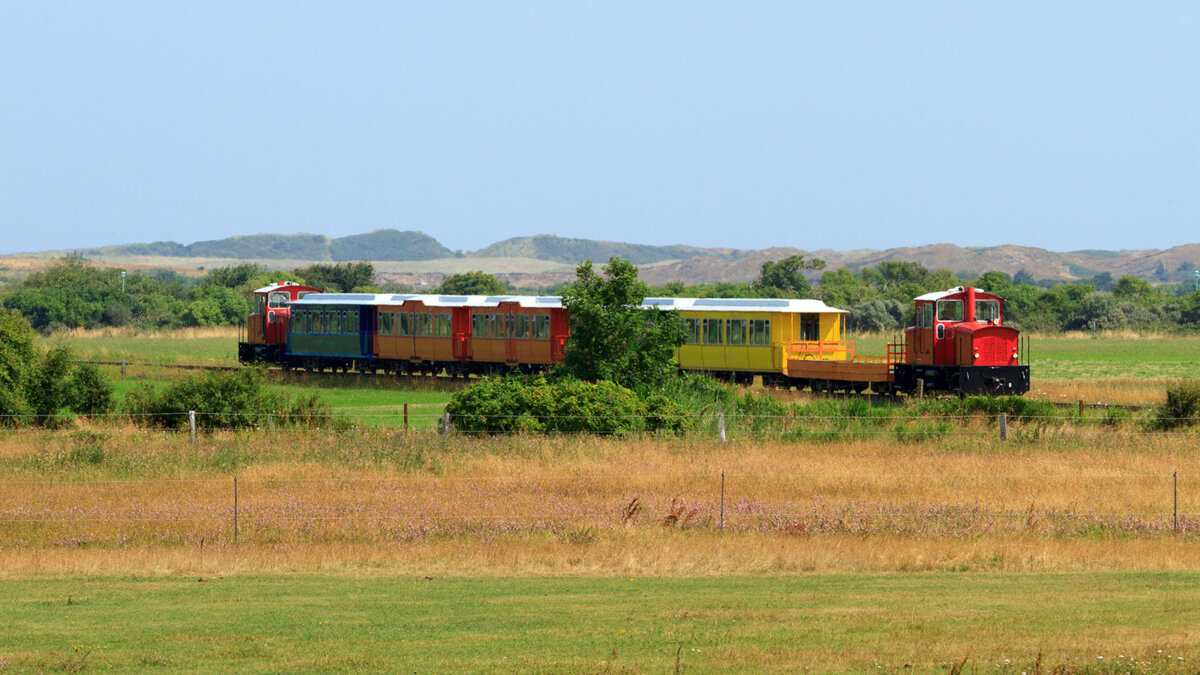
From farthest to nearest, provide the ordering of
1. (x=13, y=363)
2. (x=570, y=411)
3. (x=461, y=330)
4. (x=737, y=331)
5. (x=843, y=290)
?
(x=843, y=290)
(x=461, y=330)
(x=737, y=331)
(x=13, y=363)
(x=570, y=411)

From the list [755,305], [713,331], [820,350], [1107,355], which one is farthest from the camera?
[1107,355]

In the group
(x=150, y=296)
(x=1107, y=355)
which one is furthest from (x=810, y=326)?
(x=150, y=296)

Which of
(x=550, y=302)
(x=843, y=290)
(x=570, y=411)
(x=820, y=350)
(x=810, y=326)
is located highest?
(x=843, y=290)

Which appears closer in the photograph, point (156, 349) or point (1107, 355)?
point (1107, 355)

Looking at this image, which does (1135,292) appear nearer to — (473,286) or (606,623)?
(473,286)

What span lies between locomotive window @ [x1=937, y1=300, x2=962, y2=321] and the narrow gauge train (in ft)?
0.10

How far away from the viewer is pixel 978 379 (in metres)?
40.6

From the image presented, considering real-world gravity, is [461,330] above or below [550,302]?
below

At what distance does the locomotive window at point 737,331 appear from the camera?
156ft

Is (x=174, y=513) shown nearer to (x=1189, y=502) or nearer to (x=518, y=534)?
(x=518, y=534)

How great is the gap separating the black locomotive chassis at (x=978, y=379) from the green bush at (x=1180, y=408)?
251 inches

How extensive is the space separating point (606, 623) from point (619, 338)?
2115 cm

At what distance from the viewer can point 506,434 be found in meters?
28.7

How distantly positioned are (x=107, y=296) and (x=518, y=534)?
371 feet
